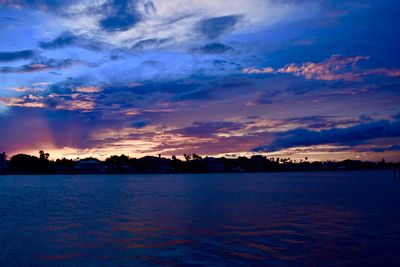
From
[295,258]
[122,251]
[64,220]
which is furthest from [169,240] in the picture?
[64,220]

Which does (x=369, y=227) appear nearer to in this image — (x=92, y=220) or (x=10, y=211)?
(x=92, y=220)

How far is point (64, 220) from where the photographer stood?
4600cm

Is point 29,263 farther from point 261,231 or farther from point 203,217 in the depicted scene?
point 203,217

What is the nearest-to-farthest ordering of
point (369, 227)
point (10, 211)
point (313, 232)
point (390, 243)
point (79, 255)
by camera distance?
point (79, 255)
point (390, 243)
point (313, 232)
point (369, 227)
point (10, 211)

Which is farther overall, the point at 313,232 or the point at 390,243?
the point at 313,232

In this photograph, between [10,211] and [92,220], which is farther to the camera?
[10,211]

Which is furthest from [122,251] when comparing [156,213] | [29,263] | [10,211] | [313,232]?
[10,211]

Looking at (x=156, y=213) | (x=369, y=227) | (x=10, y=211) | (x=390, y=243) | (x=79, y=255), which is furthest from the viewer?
(x=10, y=211)

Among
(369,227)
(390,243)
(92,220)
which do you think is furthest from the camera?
(92,220)

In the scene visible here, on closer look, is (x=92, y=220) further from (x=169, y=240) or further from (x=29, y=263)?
(x=29, y=263)

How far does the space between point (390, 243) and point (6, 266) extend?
1006 inches

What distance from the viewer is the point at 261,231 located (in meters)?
36.5

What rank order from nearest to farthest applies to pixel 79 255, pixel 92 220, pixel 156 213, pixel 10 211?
pixel 79 255
pixel 92 220
pixel 156 213
pixel 10 211

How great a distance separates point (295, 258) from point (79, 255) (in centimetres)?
1358
